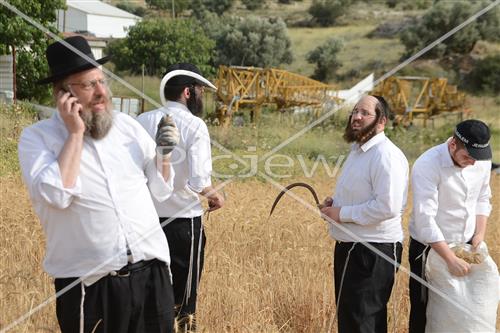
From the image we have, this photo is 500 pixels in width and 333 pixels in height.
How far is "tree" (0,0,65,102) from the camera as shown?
14391mm

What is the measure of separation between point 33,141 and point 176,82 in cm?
166

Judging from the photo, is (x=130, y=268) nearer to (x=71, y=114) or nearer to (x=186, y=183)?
(x=71, y=114)

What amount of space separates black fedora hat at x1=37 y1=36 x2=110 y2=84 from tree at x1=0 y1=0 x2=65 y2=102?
490 inches

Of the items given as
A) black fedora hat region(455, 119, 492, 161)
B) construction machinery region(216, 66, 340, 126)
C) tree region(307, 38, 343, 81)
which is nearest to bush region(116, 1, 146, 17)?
tree region(307, 38, 343, 81)

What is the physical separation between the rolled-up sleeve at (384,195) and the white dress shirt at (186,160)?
0.92 meters

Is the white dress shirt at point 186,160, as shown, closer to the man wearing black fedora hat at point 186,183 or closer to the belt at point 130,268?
the man wearing black fedora hat at point 186,183

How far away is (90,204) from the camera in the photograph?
257 cm

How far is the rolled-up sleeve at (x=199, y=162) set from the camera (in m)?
3.92

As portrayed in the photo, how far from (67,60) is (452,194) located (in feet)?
7.11

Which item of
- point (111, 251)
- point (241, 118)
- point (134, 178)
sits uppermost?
point (134, 178)

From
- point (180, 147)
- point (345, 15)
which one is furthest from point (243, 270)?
point (345, 15)

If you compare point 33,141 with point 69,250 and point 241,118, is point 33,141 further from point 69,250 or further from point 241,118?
point 241,118

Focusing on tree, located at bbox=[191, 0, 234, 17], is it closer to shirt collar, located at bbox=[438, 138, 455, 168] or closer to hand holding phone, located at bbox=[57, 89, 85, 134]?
shirt collar, located at bbox=[438, 138, 455, 168]

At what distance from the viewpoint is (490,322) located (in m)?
3.63
